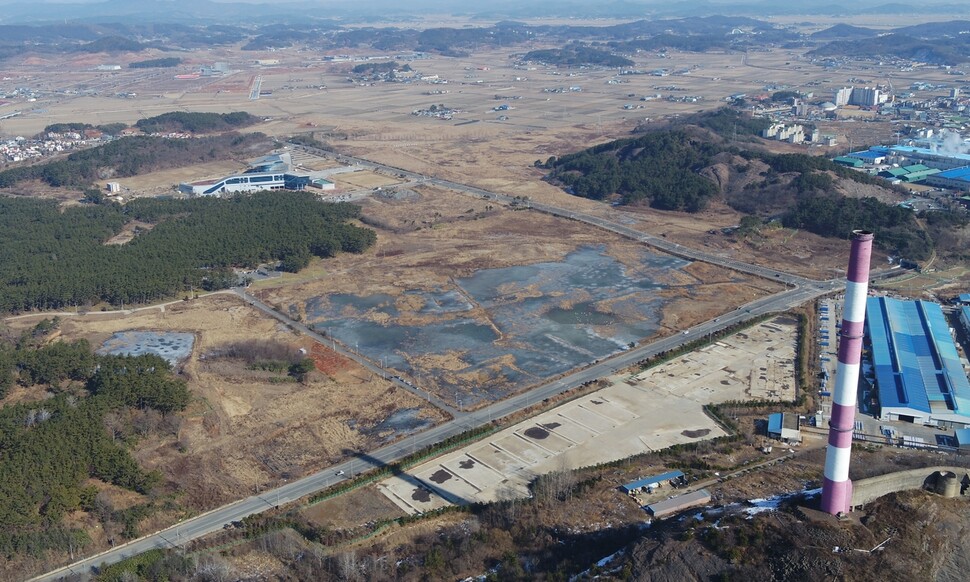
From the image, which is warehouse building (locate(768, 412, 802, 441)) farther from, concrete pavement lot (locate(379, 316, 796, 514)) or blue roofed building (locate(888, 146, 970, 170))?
blue roofed building (locate(888, 146, 970, 170))

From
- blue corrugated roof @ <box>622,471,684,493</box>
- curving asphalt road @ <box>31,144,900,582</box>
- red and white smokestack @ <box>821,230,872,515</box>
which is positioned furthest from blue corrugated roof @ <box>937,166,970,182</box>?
red and white smokestack @ <box>821,230,872,515</box>

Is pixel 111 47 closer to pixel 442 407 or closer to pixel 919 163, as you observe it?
pixel 919 163

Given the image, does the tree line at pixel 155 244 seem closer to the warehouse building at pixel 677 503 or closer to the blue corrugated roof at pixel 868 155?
the warehouse building at pixel 677 503

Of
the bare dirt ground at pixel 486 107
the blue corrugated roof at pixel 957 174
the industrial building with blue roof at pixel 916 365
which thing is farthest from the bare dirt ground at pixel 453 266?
the blue corrugated roof at pixel 957 174

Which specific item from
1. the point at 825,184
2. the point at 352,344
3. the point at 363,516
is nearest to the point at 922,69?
the point at 825,184

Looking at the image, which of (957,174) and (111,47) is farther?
A: (111,47)

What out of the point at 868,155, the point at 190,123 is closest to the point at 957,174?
the point at 868,155
